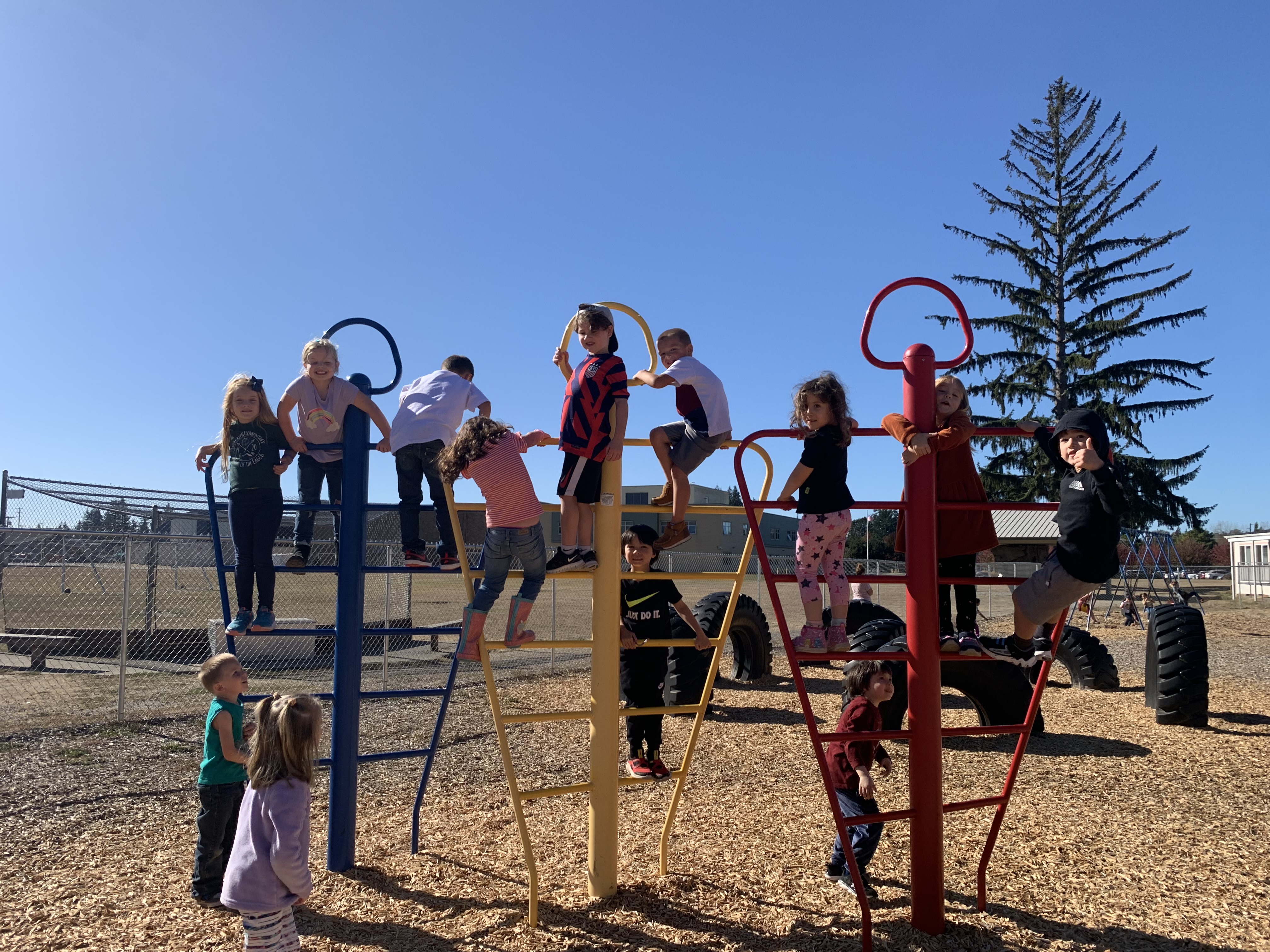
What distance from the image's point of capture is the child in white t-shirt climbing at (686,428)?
4.15m

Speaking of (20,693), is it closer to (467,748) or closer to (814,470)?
(467,748)

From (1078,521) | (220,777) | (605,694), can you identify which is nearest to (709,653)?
(605,694)

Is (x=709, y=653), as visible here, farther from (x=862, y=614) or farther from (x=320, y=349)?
(x=320, y=349)

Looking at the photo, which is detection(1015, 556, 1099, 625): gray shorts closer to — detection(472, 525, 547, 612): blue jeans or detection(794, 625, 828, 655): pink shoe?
detection(794, 625, 828, 655): pink shoe

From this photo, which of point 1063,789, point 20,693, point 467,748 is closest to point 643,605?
point 467,748

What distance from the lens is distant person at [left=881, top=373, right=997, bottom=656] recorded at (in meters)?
3.54

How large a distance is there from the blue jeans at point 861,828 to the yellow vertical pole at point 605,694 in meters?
1.05

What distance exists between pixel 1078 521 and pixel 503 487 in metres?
2.37

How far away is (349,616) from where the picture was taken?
4.23 meters

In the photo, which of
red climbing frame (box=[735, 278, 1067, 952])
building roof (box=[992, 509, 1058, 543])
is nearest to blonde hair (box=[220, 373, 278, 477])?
red climbing frame (box=[735, 278, 1067, 952])

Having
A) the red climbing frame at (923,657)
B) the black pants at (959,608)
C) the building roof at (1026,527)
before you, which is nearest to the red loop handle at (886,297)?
the red climbing frame at (923,657)

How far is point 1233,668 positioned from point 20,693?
50.5ft

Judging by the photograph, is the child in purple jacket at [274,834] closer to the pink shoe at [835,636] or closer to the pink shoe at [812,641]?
the pink shoe at [812,641]

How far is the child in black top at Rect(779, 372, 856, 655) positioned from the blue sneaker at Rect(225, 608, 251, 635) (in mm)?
2708
